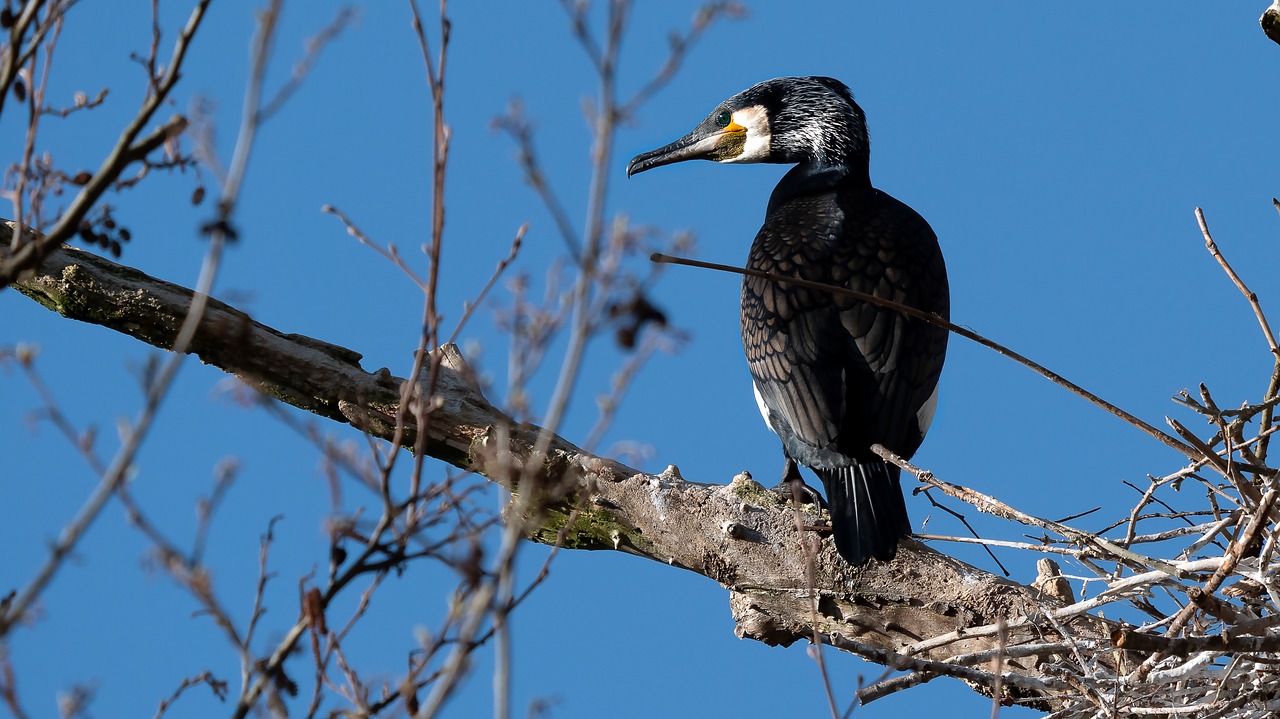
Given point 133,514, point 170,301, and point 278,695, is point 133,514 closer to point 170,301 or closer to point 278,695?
point 278,695

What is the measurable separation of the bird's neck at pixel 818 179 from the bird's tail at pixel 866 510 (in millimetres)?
1496

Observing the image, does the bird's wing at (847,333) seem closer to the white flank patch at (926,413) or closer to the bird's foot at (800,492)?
the white flank patch at (926,413)

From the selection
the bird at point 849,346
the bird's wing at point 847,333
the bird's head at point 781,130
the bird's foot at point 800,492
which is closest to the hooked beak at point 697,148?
the bird's head at point 781,130

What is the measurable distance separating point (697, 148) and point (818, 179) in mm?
645

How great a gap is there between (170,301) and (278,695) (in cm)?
248

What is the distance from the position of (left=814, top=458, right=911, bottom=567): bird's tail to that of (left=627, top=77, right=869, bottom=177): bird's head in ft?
5.44

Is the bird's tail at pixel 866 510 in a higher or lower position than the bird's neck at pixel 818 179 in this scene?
lower

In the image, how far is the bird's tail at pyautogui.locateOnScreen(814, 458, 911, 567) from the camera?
2.95 m

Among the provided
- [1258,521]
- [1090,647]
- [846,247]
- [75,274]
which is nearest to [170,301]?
[75,274]

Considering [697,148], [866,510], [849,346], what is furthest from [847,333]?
[697,148]

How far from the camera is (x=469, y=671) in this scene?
1.25m

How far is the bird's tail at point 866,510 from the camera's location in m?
2.95

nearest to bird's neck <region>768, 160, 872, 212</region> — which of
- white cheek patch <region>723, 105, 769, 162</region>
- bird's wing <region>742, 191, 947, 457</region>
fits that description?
white cheek patch <region>723, 105, 769, 162</region>

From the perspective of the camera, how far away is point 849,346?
339 centimetres
